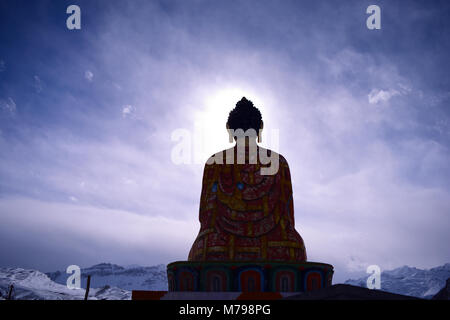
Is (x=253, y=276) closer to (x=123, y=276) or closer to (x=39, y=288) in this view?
(x=39, y=288)

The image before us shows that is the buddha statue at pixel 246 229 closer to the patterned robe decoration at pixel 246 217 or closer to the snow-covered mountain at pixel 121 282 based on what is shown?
the patterned robe decoration at pixel 246 217

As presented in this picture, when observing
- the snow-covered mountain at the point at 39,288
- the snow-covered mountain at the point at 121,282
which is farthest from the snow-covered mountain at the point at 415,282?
the snow-covered mountain at the point at 39,288

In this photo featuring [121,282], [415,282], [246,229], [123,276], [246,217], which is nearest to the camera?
[246,229]

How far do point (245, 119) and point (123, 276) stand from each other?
3084 inches

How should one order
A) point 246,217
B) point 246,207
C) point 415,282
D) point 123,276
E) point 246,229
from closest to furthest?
point 246,229 → point 246,217 → point 246,207 → point 415,282 → point 123,276

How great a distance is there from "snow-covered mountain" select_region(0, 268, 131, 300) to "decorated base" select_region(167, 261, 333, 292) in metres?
31.8

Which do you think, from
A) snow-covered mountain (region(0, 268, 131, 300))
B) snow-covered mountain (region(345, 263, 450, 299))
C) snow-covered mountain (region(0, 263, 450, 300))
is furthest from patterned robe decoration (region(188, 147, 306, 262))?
snow-covered mountain (region(345, 263, 450, 299))

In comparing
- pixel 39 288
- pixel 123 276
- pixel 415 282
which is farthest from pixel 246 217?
pixel 123 276

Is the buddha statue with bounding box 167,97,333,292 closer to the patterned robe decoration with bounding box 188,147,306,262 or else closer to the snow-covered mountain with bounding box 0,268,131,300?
the patterned robe decoration with bounding box 188,147,306,262

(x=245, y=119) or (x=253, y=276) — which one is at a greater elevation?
(x=245, y=119)

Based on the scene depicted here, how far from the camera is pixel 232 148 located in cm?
1339

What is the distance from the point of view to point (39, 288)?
40531 mm

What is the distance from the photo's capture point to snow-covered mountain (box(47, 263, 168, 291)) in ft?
246
